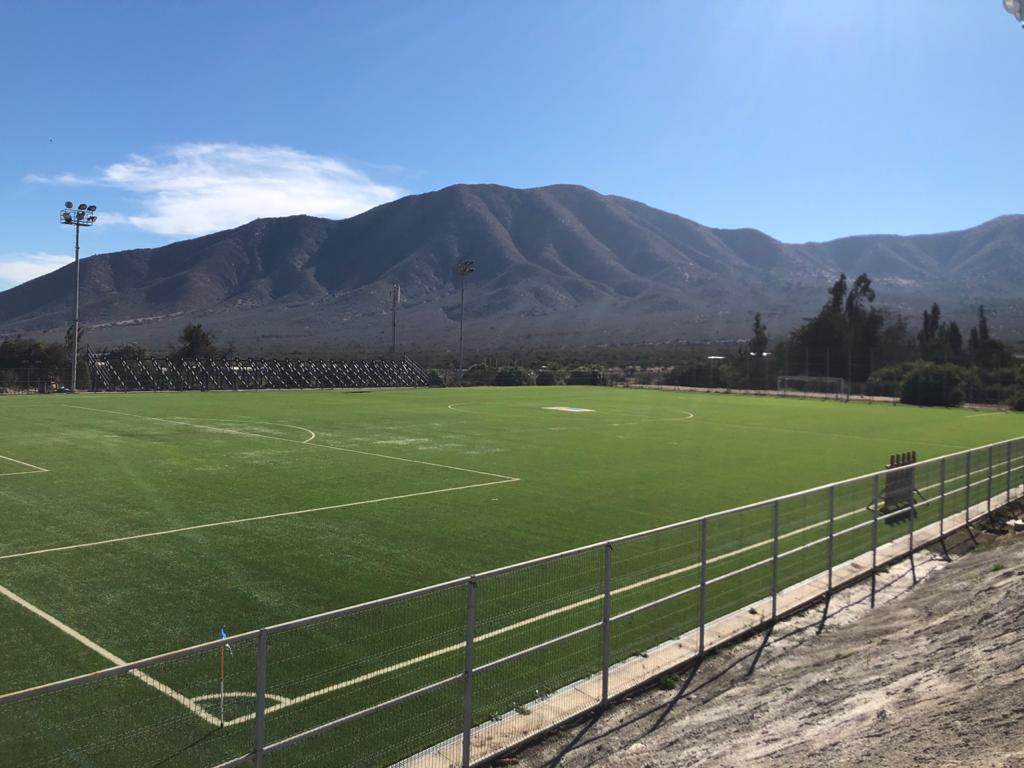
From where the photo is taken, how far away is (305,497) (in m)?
18.0

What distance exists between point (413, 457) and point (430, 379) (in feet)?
181

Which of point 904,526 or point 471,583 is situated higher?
point 471,583

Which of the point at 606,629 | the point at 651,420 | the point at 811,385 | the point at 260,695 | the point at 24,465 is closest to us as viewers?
the point at 260,695

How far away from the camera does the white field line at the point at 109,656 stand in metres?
7.28

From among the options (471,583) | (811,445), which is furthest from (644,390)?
(471,583)

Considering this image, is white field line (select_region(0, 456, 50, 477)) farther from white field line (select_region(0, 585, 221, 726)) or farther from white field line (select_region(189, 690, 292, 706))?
white field line (select_region(189, 690, 292, 706))

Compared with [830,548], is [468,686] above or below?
below

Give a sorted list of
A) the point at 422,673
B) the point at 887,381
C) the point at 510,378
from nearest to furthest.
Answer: the point at 422,673, the point at 887,381, the point at 510,378

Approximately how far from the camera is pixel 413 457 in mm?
25000

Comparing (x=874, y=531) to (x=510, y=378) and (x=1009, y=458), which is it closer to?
(x=1009, y=458)

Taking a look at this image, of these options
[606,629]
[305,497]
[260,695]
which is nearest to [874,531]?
[606,629]

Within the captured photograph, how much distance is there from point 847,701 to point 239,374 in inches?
2646

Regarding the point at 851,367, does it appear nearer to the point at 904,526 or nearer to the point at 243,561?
the point at 904,526

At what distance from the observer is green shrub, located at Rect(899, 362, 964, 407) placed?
6078 centimetres
